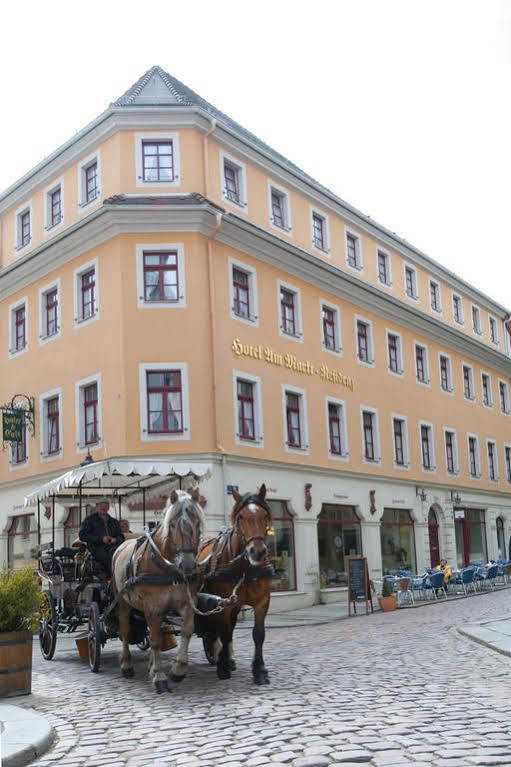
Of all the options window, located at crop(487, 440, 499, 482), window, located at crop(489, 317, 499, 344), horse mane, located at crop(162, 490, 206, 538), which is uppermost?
window, located at crop(489, 317, 499, 344)

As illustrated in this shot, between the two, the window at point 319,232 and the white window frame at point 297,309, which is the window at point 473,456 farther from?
the white window frame at point 297,309

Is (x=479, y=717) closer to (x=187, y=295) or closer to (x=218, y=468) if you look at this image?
(x=218, y=468)

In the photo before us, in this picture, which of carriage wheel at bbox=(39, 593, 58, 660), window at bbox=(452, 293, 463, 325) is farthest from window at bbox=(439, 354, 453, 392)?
carriage wheel at bbox=(39, 593, 58, 660)

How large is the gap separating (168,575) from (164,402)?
44.7 feet

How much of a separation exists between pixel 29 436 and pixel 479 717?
70.0 feet

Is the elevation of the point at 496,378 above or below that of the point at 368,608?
above

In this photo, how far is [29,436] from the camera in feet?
88.2

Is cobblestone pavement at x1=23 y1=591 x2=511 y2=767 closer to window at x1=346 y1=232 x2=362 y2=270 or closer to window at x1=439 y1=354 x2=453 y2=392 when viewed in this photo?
window at x1=346 y1=232 x2=362 y2=270

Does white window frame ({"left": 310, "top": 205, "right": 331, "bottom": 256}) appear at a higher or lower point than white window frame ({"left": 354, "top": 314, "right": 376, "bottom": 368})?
higher

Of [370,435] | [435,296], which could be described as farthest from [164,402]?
[435,296]

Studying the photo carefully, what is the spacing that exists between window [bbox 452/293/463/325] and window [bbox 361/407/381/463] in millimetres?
10787

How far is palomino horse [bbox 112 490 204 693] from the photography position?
980 centimetres

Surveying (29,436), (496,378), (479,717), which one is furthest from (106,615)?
(496,378)

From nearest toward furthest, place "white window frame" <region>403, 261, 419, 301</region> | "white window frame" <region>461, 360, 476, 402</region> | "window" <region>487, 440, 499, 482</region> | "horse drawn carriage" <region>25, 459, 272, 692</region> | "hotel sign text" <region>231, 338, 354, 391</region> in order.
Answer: "horse drawn carriage" <region>25, 459, 272, 692</region> < "hotel sign text" <region>231, 338, 354, 391</region> < "white window frame" <region>403, 261, 419, 301</region> < "white window frame" <region>461, 360, 476, 402</region> < "window" <region>487, 440, 499, 482</region>
